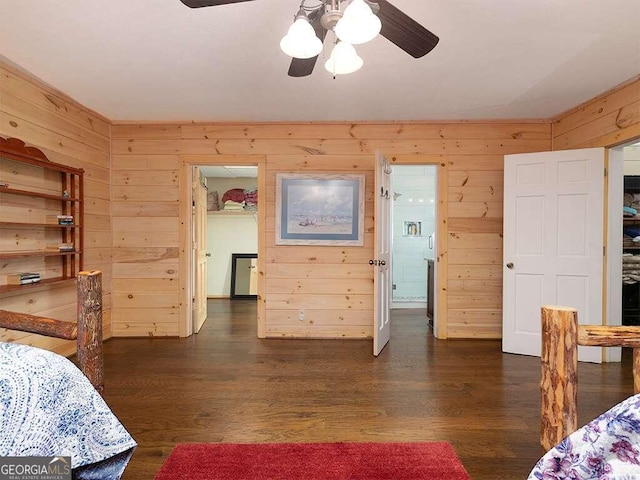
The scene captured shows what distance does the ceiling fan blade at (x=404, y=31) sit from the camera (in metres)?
1.48

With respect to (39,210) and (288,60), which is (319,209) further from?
(39,210)

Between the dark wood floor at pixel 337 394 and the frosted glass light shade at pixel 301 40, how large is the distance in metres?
2.00

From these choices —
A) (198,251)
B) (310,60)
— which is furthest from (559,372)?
(198,251)

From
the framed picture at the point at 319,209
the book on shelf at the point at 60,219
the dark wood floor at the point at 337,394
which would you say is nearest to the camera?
the dark wood floor at the point at 337,394

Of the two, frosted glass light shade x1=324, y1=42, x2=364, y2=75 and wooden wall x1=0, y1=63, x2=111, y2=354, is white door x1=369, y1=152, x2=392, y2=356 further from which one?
wooden wall x1=0, y1=63, x2=111, y2=354

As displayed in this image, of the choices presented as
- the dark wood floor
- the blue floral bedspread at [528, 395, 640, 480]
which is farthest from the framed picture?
the blue floral bedspread at [528, 395, 640, 480]

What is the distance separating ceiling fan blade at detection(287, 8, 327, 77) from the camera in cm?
158

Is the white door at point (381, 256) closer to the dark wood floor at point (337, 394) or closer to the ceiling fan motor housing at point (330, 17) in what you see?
the dark wood floor at point (337, 394)

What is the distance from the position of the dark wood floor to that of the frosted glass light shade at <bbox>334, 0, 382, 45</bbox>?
6.65 feet

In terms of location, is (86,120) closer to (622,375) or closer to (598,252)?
(598,252)

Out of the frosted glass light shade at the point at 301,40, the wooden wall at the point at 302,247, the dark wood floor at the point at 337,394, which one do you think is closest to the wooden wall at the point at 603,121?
the wooden wall at the point at 302,247

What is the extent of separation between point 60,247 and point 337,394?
2632 mm

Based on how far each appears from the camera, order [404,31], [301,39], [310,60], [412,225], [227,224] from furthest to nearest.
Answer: [227,224]
[412,225]
[310,60]
[404,31]
[301,39]

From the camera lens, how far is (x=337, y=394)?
8.21 feet
